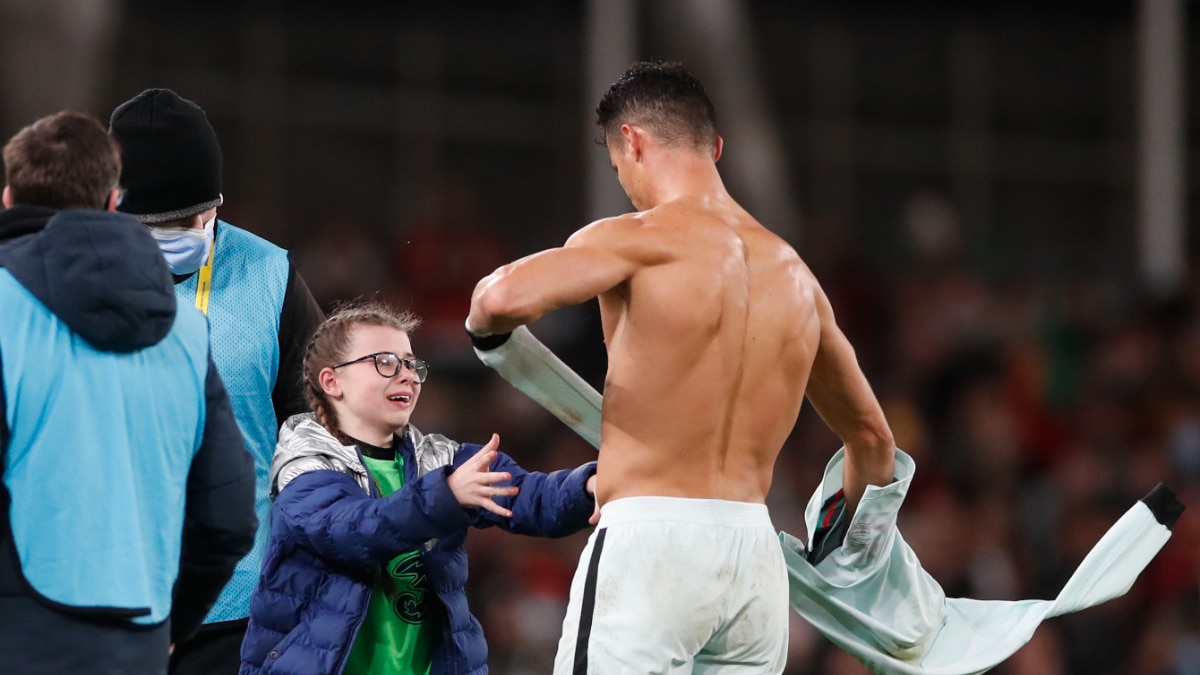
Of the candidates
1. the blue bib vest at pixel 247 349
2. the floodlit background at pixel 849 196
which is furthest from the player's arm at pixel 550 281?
the floodlit background at pixel 849 196

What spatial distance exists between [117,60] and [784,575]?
8144 mm

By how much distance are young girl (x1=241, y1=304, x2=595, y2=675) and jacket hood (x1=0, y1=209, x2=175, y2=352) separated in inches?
29.7

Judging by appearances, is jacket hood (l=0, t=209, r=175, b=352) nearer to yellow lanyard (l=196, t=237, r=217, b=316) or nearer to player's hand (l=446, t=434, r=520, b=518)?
player's hand (l=446, t=434, r=520, b=518)

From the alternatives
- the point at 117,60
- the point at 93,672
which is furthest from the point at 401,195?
the point at 93,672

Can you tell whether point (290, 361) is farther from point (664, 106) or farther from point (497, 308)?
point (664, 106)

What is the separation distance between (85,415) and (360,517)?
753 millimetres

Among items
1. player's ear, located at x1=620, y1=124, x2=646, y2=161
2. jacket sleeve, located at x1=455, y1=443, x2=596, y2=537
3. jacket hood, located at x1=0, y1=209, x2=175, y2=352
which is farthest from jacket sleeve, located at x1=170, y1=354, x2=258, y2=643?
player's ear, located at x1=620, y1=124, x2=646, y2=161

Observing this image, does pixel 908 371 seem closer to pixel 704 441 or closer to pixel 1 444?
pixel 704 441

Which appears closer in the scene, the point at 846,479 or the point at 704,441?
the point at 704,441

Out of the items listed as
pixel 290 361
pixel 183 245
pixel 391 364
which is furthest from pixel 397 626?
pixel 183 245

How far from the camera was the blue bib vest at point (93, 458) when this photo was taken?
2.61m

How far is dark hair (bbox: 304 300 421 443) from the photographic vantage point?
3.57 metres

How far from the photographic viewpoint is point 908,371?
10.5 metres

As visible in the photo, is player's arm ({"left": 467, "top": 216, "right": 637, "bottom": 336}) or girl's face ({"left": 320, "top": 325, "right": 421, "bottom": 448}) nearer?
player's arm ({"left": 467, "top": 216, "right": 637, "bottom": 336})
